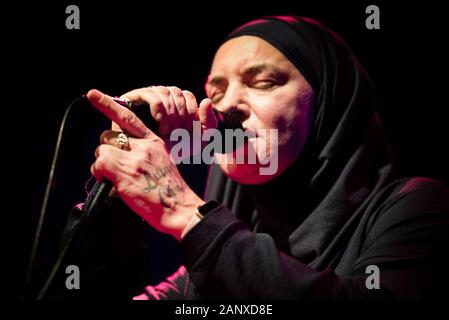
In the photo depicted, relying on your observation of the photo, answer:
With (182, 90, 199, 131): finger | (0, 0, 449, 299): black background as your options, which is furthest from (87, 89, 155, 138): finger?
(0, 0, 449, 299): black background

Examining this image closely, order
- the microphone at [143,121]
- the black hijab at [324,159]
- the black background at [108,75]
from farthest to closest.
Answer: the black background at [108,75] < the black hijab at [324,159] < the microphone at [143,121]

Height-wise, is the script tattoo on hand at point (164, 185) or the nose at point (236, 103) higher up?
the nose at point (236, 103)

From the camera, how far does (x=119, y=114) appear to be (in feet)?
2.93

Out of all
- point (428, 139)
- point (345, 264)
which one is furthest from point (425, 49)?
point (345, 264)

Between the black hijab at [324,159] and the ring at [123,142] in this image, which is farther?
the black hijab at [324,159]

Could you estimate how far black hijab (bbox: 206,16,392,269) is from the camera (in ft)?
4.17

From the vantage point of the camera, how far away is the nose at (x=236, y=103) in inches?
53.2

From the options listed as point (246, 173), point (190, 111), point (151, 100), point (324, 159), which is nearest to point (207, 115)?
point (190, 111)

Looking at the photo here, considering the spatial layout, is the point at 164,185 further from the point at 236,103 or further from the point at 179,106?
the point at 236,103

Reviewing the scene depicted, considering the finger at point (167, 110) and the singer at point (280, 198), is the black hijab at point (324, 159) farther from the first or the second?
the finger at point (167, 110)

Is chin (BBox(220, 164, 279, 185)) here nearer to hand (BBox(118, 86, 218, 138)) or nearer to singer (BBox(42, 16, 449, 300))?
singer (BBox(42, 16, 449, 300))

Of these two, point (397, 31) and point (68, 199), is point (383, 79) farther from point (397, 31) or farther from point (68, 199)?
point (68, 199)

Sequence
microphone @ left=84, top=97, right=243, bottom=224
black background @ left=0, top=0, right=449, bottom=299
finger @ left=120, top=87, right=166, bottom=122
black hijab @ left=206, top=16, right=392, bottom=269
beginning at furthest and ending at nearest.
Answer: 1. black background @ left=0, top=0, right=449, bottom=299
2. black hijab @ left=206, top=16, right=392, bottom=269
3. finger @ left=120, top=87, right=166, bottom=122
4. microphone @ left=84, top=97, right=243, bottom=224

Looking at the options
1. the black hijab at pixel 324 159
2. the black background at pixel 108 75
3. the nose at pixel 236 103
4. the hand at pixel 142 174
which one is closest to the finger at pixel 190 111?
the hand at pixel 142 174
